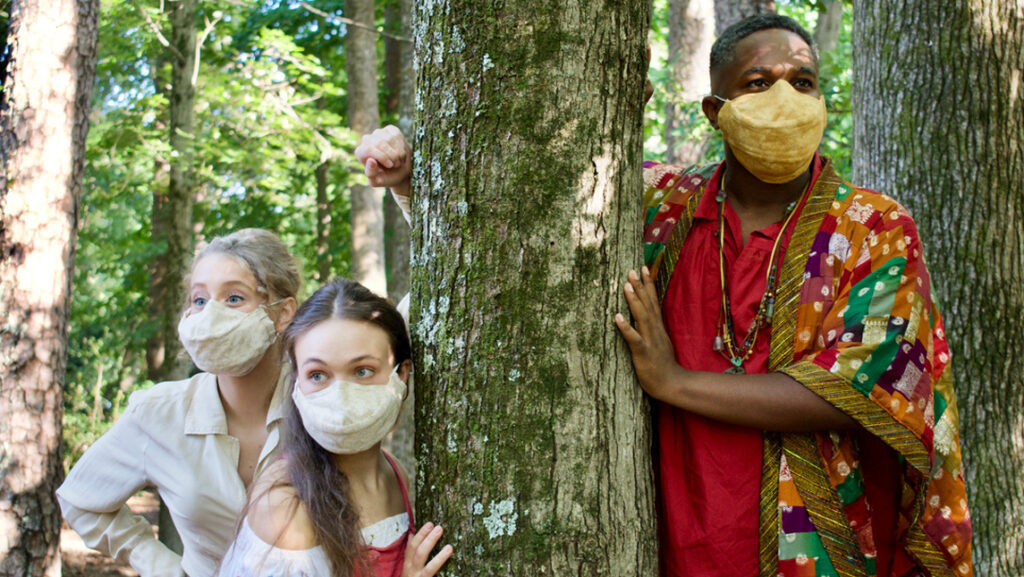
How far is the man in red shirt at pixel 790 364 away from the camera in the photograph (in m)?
1.97

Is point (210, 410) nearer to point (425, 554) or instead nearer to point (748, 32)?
point (425, 554)

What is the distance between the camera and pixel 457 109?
1.91 meters

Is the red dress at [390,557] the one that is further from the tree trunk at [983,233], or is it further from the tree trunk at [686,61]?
the tree trunk at [686,61]

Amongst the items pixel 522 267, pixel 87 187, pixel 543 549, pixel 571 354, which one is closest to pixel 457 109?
pixel 522 267

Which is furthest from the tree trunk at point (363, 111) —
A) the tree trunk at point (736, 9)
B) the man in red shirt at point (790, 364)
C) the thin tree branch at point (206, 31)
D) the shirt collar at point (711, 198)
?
the man in red shirt at point (790, 364)

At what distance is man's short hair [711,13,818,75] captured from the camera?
2.29 meters

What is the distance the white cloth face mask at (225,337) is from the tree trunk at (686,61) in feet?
24.3

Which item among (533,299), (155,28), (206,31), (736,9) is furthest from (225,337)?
(206,31)

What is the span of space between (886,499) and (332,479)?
140 cm

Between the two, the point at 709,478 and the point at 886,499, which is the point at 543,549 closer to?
the point at 709,478

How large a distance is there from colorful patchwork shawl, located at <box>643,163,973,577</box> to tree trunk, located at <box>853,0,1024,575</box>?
6.72ft

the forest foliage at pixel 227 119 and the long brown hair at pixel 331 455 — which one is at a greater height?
the forest foliage at pixel 227 119

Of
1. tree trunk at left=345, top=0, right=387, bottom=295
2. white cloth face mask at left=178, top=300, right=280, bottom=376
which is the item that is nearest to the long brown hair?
white cloth face mask at left=178, top=300, right=280, bottom=376

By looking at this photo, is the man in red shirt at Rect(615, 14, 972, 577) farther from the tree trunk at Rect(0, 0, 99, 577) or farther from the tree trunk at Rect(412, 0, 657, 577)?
the tree trunk at Rect(0, 0, 99, 577)
